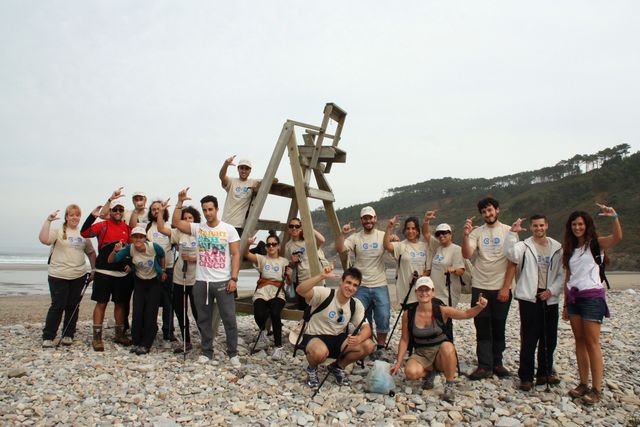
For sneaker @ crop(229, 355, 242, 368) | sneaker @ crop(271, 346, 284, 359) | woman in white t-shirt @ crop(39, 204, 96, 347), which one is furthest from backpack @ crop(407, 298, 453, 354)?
woman in white t-shirt @ crop(39, 204, 96, 347)

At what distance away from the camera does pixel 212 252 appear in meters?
7.14

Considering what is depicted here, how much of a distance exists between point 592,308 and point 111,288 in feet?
23.2

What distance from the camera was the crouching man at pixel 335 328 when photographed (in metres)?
6.29

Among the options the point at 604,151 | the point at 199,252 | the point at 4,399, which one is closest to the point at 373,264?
the point at 199,252

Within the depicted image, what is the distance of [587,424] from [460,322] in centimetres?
686

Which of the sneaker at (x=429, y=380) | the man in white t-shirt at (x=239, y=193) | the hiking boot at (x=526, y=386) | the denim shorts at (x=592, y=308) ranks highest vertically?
the man in white t-shirt at (x=239, y=193)

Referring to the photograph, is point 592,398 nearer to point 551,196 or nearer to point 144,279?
point 144,279

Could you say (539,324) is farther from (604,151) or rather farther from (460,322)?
(604,151)

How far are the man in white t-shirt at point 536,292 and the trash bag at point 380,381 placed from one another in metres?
1.85

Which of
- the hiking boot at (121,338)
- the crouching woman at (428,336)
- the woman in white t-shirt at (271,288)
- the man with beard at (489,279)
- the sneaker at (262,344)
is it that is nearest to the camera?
the crouching woman at (428,336)

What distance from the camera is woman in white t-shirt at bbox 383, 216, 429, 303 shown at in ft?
24.2

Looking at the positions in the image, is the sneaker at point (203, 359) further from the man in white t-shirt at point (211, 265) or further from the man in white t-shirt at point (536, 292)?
the man in white t-shirt at point (536, 292)

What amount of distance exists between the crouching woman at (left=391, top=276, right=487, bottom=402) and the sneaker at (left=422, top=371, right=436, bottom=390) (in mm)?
49

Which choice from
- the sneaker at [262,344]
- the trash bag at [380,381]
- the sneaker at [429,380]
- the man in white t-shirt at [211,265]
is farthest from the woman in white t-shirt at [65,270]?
the sneaker at [429,380]
